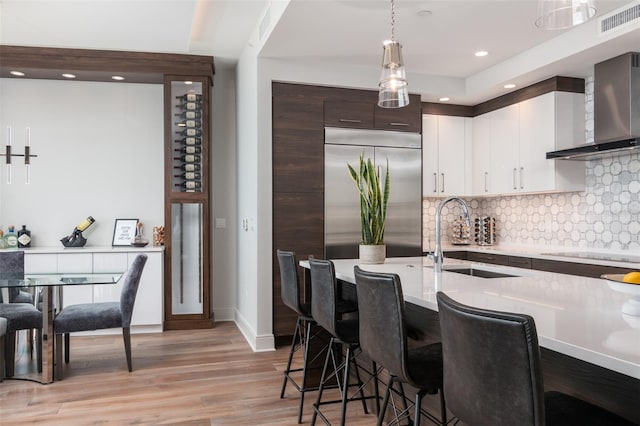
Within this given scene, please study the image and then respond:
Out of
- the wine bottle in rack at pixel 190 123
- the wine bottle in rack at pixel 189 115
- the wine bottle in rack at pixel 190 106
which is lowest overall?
the wine bottle in rack at pixel 190 123

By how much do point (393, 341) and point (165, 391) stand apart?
7.33 ft

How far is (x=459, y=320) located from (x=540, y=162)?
12.7 ft

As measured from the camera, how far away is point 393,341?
1877 mm

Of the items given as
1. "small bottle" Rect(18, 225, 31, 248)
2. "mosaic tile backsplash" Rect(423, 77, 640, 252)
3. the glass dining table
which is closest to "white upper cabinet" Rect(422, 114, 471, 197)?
"mosaic tile backsplash" Rect(423, 77, 640, 252)

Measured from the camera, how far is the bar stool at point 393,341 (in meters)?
1.82

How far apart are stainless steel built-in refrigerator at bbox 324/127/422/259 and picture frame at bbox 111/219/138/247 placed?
238cm

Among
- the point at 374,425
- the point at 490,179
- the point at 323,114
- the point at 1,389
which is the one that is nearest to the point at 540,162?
the point at 490,179

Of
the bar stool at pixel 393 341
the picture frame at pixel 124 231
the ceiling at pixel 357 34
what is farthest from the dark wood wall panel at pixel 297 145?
the bar stool at pixel 393 341

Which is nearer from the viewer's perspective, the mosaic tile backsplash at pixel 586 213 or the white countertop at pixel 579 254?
the white countertop at pixel 579 254

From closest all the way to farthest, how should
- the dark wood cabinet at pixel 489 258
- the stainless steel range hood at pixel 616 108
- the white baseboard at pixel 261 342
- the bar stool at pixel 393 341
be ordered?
the bar stool at pixel 393 341
the stainless steel range hood at pixel 616 108
the white baseboard at pixel 261 342
the dark wood cabinet at pixel 489 258

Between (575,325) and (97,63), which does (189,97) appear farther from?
(575,325)

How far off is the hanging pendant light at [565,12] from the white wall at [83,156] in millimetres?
4664

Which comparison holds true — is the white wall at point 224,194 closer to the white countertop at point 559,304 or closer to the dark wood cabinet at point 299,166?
the dark wood cabinet at point 299,166

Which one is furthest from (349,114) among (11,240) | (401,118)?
(11,240)
